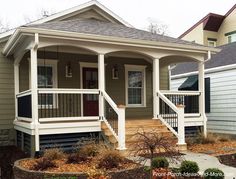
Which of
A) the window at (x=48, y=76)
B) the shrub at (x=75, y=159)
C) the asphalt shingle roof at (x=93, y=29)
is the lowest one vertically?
the shrub at (x=75, y=159)

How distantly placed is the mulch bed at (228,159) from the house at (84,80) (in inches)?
57.0

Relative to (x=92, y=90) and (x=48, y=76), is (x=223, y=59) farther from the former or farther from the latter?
(x=48, y=76)

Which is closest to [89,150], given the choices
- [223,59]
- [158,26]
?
[223,59]

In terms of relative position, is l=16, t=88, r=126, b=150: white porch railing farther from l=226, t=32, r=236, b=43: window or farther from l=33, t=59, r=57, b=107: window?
l=226, t=32, r=236, b=43: window

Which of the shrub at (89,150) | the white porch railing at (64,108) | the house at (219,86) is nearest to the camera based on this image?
the shrub at (89,150)

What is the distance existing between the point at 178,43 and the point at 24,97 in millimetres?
5667

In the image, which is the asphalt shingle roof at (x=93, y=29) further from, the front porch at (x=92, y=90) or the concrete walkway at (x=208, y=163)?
the concrete walkway at (x=208, y=163)

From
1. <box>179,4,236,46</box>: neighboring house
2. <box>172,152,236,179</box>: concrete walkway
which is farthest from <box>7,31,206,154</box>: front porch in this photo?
<box>179,4,236,46</box>: neighboring house

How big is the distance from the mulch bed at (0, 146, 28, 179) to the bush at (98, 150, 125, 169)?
2.33m

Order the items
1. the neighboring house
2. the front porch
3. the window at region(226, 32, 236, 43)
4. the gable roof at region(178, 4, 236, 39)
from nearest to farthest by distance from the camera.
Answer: the front porch
the window at region(226, 32, 236, 43)
the neighboring house
the gable roof at region(178, 4, 236, 39)

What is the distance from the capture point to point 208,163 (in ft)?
25.3

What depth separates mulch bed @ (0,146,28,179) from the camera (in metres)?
7.82

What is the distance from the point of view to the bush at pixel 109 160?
23.1 ft

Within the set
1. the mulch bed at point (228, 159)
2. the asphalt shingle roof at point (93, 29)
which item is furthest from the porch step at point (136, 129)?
the asphalt shingle roof at point (93, 29)
